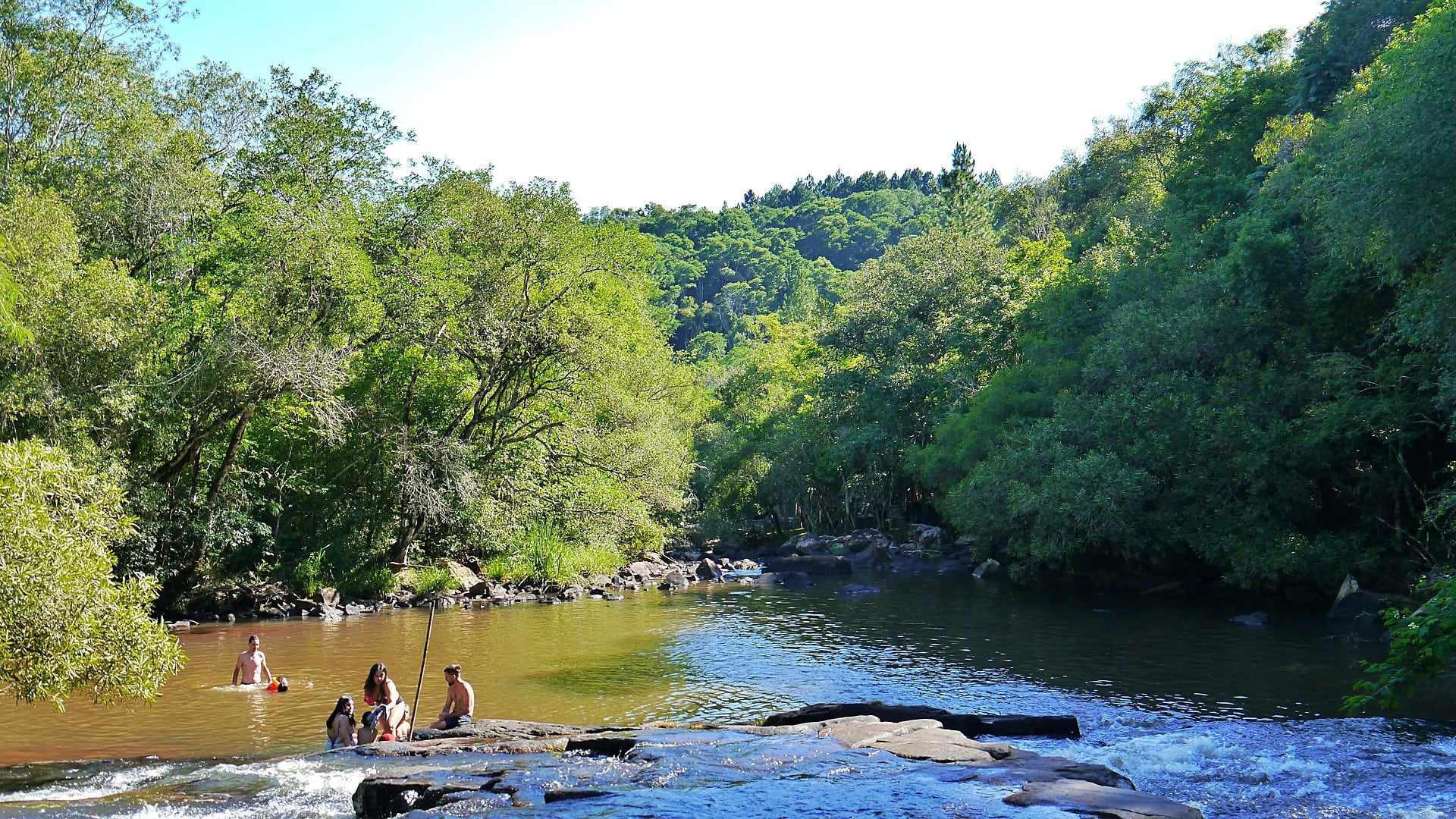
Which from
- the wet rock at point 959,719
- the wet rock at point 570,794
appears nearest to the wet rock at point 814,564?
the wet rock at point 959,719

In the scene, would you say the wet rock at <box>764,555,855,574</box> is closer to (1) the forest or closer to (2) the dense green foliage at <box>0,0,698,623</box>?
(1) the forest

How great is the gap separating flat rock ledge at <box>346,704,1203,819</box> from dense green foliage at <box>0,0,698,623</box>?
13.6 m

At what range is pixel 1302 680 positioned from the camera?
60.3 ft

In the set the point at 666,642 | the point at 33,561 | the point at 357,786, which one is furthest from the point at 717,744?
the point at 666,642

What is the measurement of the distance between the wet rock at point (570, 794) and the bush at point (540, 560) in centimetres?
2537

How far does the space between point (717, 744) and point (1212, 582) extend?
84.9 feet

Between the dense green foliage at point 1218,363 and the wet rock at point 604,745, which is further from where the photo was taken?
the dense green foliage at point 1218,363

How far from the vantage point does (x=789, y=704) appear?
17562mm

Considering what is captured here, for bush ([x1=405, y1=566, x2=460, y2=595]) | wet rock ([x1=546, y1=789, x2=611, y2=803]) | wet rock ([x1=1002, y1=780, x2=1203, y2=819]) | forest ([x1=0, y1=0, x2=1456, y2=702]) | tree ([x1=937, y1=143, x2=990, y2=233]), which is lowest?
wet rock ([x1=1002, y1=780, x2=1203, y2=819])

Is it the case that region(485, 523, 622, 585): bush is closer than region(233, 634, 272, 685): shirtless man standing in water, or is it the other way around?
region(233, 634, 272, 685): shirtless man standing in water

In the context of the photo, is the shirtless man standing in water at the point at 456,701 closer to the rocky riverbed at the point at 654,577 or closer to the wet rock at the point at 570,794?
the wet rock at the point at 570,794

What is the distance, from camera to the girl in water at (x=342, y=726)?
46.1ft

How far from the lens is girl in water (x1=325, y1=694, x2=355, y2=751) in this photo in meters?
14.0

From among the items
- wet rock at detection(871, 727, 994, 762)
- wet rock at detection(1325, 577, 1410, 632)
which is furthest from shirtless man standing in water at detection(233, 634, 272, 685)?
wet rock at detection(1325, 577, 1410, 632)
